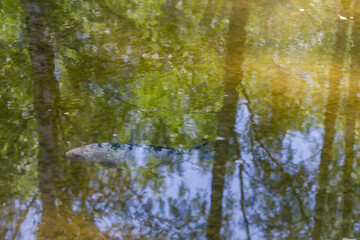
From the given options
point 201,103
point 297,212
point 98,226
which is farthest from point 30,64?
point 297,212

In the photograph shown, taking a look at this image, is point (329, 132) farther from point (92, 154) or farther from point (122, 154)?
point (92, 154)

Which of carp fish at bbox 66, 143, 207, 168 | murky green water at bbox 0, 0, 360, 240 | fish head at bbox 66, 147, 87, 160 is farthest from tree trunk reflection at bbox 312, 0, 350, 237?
fish head at bbox 66, 147, 87, 160

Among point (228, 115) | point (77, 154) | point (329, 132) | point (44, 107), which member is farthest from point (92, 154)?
point (329, 132)

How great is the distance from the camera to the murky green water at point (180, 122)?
415cm

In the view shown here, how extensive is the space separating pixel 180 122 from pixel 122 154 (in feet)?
3.52

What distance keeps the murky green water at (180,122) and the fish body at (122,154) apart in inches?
2.7

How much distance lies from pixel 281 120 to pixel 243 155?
3.28ft

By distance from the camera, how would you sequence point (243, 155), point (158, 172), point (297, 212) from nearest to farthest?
point (297, 212)
point (158, 172)
point (243, 155)

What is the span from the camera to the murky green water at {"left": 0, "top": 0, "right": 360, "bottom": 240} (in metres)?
4.15

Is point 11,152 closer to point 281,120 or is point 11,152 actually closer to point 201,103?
point 201,103

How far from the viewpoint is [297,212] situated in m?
4.29

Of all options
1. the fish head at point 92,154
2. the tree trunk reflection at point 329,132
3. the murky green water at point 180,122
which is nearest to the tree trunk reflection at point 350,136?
the murky green water at point 180,122

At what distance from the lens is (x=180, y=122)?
18.3ft

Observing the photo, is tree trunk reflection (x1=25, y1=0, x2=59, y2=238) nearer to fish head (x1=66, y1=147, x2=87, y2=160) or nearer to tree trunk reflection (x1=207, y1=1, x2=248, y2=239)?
fish head (x1=66, y1=147, x2=87, y2=160)
